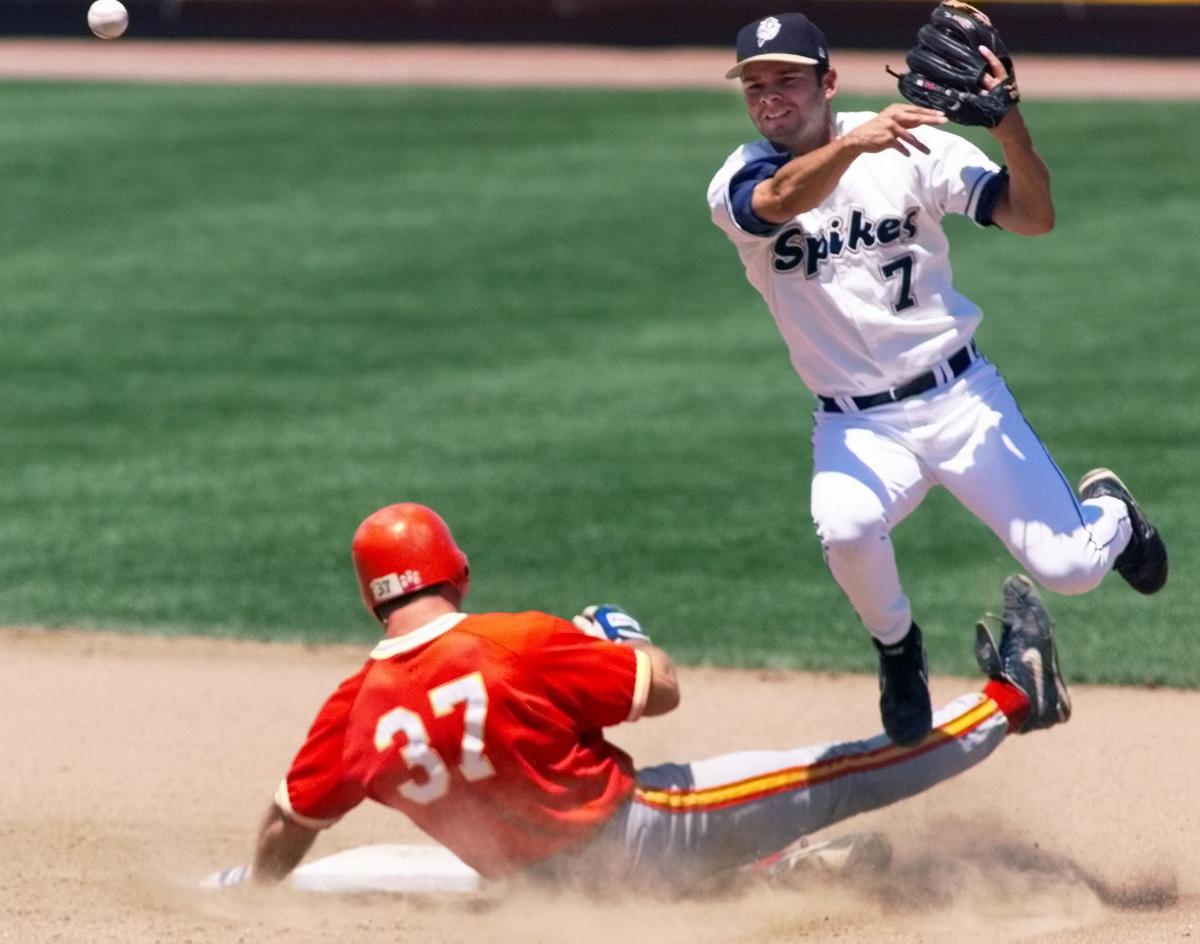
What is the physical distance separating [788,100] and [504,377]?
270 inches

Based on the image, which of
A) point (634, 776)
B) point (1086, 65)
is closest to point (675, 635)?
point (634, 776)

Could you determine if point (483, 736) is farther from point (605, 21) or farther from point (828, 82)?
point (605, 21)

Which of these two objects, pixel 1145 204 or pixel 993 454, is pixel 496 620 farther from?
pixel 1145 204

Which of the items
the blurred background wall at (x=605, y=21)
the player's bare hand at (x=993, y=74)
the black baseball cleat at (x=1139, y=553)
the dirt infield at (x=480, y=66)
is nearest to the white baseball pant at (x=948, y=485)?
the black baseball cleat at (x=1139, y=553)

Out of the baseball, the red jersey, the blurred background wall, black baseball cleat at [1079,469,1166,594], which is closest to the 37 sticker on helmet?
the red jersey

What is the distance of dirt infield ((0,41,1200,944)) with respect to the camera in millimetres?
5547

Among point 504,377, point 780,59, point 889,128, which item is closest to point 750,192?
point 780,59

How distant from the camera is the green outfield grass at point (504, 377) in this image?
9.11m

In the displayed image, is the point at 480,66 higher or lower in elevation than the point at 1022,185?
lower

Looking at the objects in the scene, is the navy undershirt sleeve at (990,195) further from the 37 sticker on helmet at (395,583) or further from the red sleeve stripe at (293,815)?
the red sleeve stripe at (293,815)

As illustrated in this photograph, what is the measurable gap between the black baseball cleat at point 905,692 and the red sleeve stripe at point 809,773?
49mm

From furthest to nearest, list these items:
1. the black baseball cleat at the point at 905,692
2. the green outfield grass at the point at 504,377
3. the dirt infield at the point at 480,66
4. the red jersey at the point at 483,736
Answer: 1. the dirt infield at the point at 480,66
2. the green outfield grass at the point at 504,377
3. the black baseball cleat at the point at 905,692
4. the red jersey at the point at 483,736

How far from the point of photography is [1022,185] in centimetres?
586

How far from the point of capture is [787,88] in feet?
19.2
